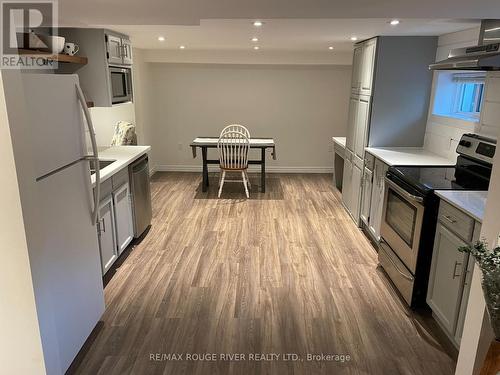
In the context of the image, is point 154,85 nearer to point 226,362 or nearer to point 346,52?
point 346,52

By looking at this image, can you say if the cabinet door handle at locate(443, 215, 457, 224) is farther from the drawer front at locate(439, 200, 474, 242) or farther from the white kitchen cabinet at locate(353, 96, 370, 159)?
the white kitchen cabinet at locate(353, 96, 370, 159)

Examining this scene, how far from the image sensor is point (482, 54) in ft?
7.39

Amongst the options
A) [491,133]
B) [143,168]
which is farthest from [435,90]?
[143,168]

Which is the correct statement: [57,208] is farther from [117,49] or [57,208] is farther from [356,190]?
[356,190]

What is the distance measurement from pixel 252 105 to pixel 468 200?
15.3 ft

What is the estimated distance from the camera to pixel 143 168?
3826 mm

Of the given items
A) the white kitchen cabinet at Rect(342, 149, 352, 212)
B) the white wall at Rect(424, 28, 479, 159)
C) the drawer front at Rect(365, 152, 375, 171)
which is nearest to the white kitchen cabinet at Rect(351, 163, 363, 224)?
the white kitchen cabinet at Rect(342, 149, 352, 212)

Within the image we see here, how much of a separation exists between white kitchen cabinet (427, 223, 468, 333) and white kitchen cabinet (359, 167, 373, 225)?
1.39m

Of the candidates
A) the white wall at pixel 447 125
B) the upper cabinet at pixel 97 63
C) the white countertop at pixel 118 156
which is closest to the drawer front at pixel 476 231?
the white wall at pixel 447 125

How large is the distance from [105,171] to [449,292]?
8.40ft

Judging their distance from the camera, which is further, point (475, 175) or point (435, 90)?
point (435, 90)

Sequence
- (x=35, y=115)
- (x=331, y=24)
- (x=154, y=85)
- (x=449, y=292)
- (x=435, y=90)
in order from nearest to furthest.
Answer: (x=35, y=115) → (x=449, y=292) → (x=331, y=24) → (x=435, y=90) → (x=154, y=85)

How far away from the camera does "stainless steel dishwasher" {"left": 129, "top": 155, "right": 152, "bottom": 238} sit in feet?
11.8

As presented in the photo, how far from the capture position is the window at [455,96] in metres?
3.50
